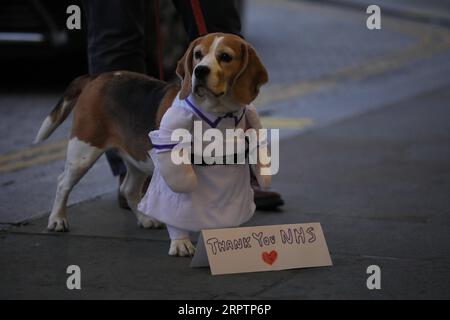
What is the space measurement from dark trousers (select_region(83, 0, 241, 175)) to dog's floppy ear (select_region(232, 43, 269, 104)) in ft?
3.40

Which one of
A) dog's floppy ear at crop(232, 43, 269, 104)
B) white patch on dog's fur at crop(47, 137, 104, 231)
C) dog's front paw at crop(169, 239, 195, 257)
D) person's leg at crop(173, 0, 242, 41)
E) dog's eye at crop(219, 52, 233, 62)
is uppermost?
person's leg at crop(173, 0, 242, 41)

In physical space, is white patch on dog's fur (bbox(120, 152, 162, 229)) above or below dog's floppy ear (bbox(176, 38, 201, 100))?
below

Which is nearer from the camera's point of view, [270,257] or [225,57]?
[225,57]

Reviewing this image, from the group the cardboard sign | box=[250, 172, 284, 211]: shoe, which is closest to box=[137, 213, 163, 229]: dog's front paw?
box=[250, 172, 284, 211]: shoe

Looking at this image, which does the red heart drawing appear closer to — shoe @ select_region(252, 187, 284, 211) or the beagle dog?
the beagle dog

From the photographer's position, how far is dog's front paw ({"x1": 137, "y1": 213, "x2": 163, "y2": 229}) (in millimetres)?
5332

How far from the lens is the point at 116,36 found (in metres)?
5.66

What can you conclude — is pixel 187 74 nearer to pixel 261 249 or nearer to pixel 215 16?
pixel 261 249

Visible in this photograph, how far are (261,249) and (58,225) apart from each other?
1.16 m

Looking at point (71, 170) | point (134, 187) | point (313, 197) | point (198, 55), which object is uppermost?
point (198, 55)


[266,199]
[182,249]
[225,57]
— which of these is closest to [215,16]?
[266,199]

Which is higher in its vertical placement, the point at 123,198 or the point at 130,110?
the point at 130,110

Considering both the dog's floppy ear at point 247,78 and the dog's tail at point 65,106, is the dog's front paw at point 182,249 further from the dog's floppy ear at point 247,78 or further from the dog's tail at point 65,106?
the dog's tail at point 65,106

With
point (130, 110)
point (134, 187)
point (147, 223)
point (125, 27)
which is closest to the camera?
point (130, 110)
